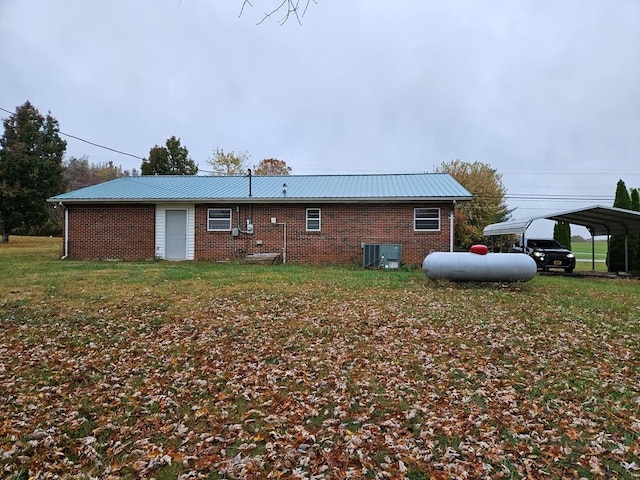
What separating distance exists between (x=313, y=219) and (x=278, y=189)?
262cm

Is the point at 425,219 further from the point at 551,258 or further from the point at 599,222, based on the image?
the point at 599,222

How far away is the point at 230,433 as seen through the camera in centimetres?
340

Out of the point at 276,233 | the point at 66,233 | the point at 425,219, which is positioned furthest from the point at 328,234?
the point at 66,233

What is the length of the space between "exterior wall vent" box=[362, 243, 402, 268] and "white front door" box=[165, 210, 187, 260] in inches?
301

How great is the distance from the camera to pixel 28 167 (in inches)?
1067

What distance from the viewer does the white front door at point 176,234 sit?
54.9 ft

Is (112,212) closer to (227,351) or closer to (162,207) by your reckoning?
(162,207)

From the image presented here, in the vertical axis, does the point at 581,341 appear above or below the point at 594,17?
below

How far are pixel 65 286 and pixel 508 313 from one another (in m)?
9.68

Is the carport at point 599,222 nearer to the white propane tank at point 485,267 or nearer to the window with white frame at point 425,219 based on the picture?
the window with white frame at point 425,219

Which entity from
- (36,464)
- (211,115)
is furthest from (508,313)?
(211,115)

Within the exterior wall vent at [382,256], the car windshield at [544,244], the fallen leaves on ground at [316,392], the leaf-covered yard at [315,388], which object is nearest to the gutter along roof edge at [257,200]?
the exterior wall vent at [382,256]

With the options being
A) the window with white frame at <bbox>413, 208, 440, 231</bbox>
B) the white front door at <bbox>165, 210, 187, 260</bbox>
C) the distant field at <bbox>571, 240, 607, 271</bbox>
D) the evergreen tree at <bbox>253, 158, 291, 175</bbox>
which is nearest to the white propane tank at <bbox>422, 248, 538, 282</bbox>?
the window with white frame at <bbox>413, 208, 440, 231</bbox>

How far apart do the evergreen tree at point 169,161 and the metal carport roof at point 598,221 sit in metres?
29.2
